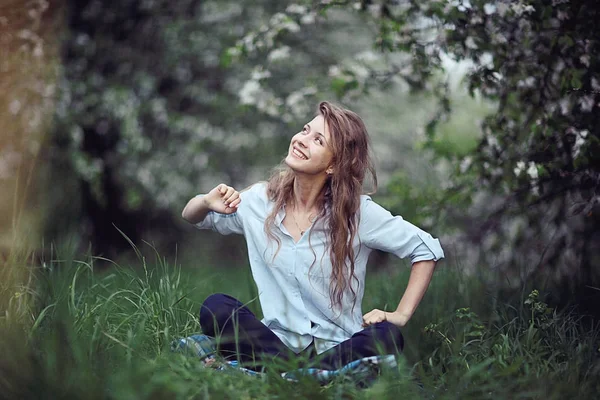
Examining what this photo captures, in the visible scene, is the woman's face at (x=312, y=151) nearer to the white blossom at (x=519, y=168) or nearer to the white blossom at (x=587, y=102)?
the white blossom at (x=519, y=168)

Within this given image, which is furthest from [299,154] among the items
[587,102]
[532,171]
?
[587,102]

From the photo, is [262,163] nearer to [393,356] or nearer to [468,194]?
[468,194]

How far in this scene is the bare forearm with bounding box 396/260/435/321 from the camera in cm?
275

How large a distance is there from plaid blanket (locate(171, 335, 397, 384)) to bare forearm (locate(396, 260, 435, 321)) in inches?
9.6

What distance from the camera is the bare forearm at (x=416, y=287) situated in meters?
2.75

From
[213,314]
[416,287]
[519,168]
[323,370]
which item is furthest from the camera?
[519,168]

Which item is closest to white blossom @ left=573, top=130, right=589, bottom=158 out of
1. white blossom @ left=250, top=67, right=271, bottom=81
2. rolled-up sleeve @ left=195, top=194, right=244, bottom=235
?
rolled-up sleeve @ left=195, top=194, right=244, bottom=235

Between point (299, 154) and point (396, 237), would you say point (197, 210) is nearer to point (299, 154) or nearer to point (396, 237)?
point (299, 154)

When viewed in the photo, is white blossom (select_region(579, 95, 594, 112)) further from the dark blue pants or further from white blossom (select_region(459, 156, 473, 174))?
the dark blue pants

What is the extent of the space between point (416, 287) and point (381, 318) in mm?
198

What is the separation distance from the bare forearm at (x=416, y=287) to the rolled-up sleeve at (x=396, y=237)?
0.03 meters

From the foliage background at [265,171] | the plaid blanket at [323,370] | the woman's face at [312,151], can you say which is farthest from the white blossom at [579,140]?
the plaid blanket at [323,370]

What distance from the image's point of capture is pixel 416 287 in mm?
2771

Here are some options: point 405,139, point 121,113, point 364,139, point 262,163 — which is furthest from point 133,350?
point 405,139
